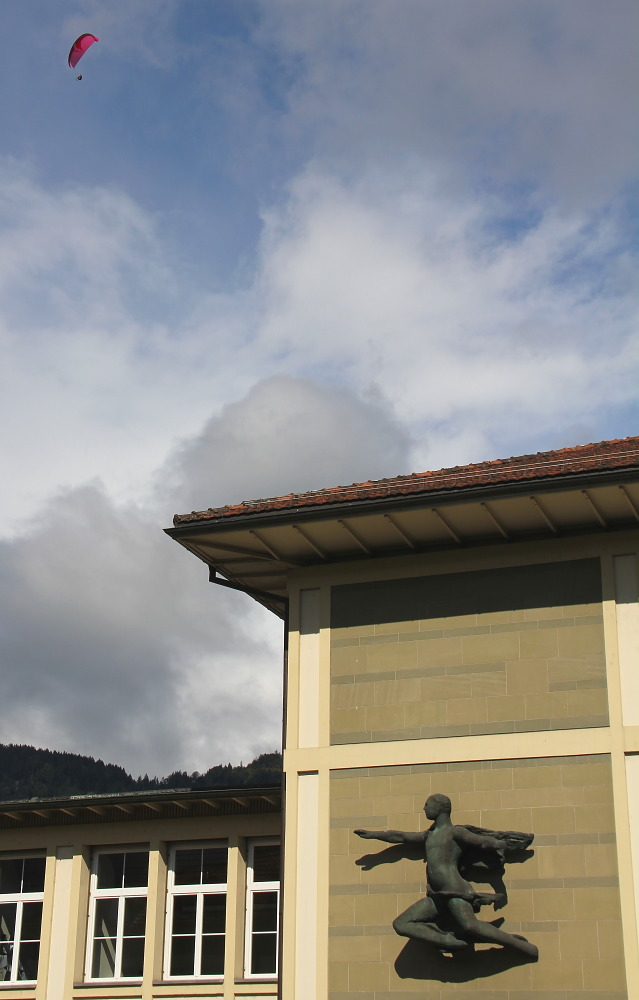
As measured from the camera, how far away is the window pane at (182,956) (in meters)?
20.7

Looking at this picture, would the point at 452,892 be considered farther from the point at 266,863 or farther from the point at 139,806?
the point at 139,806

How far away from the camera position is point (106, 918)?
21.6 metres

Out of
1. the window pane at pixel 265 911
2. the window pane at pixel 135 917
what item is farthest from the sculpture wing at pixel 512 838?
the window pane at pixel 135 917

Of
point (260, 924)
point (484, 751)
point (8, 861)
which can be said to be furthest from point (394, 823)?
point (8, 861)

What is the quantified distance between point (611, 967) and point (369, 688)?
184 inches

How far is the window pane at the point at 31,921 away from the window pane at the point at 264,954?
389 centimetres

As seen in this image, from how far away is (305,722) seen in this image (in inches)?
703

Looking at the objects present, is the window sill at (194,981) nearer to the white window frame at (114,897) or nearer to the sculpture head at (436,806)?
the white window frame at (114,897)

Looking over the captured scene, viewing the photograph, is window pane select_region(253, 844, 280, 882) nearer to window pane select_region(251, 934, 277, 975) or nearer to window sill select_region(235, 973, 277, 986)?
window pane select_region(251, 934, 277, 975)

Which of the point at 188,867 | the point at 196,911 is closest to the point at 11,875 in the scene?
the point at 188,867

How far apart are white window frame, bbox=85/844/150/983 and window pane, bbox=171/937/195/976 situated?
559 millimetres

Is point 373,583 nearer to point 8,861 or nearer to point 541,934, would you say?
point 541,934

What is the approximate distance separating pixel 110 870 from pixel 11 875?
6.26 feet

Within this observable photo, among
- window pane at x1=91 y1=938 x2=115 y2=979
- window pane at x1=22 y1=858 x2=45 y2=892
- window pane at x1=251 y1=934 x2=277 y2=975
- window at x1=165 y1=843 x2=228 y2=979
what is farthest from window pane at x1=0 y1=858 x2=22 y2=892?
window pane at x1=251 y1=934 x2=277 y2=975
